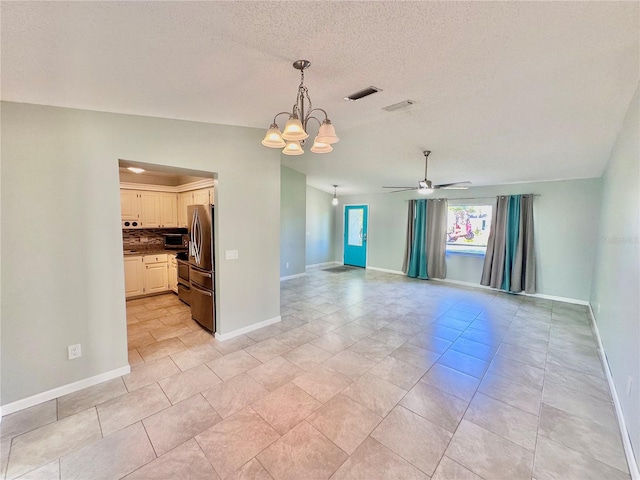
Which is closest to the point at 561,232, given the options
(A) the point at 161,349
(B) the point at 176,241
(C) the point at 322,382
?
(C) the point at 322,382

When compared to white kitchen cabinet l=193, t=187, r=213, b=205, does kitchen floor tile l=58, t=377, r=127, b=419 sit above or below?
below

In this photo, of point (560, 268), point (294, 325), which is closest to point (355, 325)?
point (294, 325)

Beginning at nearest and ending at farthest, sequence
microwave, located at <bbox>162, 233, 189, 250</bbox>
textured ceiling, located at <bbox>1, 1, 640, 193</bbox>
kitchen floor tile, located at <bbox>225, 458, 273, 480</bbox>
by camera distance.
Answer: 1. textured ceiling, located at <bbox>1, 1, 640, 193</bbox>
2. kitchen floor tile, located at <bbox>225, 458, 273, 480</bbox>
3. microwave, located at <bbox>162, 233, 189, 250</bbox>

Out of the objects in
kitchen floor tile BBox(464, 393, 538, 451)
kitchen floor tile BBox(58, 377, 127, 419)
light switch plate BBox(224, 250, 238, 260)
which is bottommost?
kitchen floor tile BBox(464, 393, 538, 451)

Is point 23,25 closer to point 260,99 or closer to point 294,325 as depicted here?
point 260,99

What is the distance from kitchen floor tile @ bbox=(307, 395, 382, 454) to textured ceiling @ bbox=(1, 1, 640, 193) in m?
2.73

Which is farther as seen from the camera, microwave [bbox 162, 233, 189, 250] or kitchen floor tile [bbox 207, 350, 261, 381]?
microwave [bbox 162, 233, 189, 250]

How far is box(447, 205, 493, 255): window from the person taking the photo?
6203 millimetres

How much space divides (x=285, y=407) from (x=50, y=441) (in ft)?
5.42

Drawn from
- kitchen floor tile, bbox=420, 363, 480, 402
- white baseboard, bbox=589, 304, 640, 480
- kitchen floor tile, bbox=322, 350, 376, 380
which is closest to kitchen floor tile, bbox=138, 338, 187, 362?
kitchen floor tile, bbox=322, 350, 376, 380

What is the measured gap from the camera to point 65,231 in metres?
2.31

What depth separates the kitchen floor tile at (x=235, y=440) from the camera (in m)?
1.72

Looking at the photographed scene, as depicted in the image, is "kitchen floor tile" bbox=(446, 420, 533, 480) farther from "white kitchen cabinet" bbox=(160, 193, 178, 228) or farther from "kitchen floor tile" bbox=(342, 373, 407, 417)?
"white kitchen cabinet" bbox=(160, 193, 178, 228)

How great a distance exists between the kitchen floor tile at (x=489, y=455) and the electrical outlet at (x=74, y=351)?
3.20 metres
